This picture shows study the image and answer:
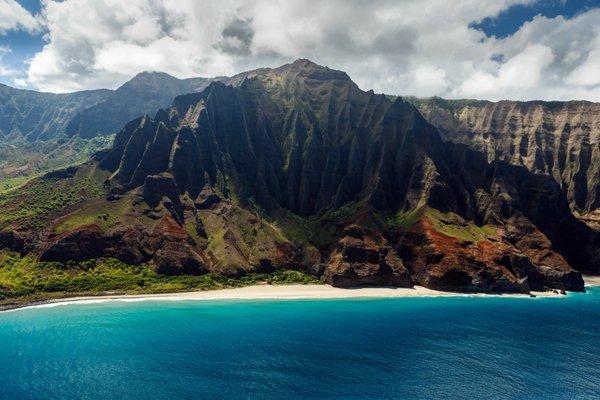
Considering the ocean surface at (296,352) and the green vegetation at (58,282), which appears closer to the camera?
the ocean surface at (296,352)

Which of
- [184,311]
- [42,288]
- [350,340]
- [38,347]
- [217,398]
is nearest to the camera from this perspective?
[217,398]

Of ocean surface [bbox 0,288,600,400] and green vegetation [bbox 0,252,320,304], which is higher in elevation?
green vegetation [bbox 0,252,320,304]

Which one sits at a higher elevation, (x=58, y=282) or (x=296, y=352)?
(x=58, y=282)

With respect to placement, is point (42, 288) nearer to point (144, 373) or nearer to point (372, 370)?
point (144, 373)

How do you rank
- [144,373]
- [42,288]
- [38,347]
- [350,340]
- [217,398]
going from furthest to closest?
[42,288]
[350,340]
[38,347]
[144,373]
[217,398]

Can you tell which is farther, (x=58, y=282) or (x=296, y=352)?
(x=58, y=282)

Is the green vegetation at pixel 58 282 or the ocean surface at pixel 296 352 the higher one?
the green vegetation at pixel 58 282

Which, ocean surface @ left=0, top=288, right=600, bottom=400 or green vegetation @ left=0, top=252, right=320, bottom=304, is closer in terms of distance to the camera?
ocean surface @ left=0, top=288, right=600, bottom=400

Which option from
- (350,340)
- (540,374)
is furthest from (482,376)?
(350,340)
